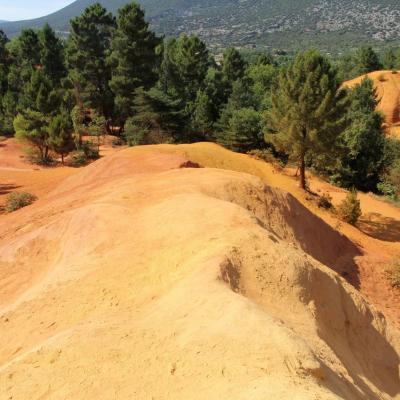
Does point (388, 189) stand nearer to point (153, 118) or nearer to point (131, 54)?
point (153, 118)

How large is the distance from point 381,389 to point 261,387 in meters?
5.07

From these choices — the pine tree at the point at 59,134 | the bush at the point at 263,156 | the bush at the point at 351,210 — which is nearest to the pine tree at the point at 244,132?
the bush at the point at 263,156

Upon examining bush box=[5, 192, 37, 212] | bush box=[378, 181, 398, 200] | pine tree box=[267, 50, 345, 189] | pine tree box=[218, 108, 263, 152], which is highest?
pine tree box=[267, 50, 345, 189]

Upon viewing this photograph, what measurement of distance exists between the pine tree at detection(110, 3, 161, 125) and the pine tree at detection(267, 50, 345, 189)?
21.1 meters

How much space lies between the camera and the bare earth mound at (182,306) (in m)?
6.07

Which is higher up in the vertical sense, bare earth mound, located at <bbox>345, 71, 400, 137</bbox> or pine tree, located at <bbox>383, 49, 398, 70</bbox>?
pine tree, located at <bbox>383, 49, 398, 70</bbox>

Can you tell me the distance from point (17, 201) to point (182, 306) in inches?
677

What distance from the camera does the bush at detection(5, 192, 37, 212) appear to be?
865 inches

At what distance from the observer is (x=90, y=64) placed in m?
44.8

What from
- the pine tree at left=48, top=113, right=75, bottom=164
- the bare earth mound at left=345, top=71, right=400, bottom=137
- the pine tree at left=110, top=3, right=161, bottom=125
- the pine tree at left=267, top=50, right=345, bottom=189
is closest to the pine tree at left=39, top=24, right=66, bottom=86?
the pine tree at left=110, top=3, right=161, bottom=125

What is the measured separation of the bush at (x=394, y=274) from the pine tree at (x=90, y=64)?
35540 mm

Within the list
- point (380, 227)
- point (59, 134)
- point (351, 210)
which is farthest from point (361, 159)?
point (59, 134)

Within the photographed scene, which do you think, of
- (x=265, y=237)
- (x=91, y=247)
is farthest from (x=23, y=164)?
(x=265, y=237)

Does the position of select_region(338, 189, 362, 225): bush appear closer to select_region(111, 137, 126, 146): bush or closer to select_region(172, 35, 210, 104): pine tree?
select_region(111, 137, 126, 146): bush
